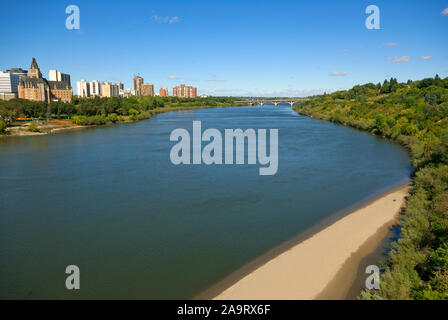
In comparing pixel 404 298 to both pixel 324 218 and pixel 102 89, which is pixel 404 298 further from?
pixel 102 89

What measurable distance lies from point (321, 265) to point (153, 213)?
4.79 m

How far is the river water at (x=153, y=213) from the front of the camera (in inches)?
241

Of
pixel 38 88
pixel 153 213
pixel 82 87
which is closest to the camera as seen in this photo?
pixel 153 213

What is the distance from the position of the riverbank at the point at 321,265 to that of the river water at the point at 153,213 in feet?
2.15

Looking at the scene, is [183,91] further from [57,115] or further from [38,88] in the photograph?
[57,115]

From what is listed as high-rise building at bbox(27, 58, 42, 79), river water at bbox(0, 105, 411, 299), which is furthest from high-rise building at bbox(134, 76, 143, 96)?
river water at bbox(0, 105, 411, 299)

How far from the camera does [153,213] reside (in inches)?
357

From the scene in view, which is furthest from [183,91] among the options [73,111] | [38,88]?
[73,111]

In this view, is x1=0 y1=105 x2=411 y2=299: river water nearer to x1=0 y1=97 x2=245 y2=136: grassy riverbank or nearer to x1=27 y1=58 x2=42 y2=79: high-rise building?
x1=0 y1=97 x2=245 y2=136: grassy riverbank

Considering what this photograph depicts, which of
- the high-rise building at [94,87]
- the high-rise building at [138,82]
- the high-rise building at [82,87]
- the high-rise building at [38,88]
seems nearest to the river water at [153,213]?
the high-rise building at [38,88]

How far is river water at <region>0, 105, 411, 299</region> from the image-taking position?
6121 millimetres

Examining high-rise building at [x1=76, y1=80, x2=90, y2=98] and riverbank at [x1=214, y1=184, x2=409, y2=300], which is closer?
riverbank at [x1=214, y1=184, x2=409, y2=300]

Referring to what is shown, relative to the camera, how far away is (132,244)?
7293 millimetres

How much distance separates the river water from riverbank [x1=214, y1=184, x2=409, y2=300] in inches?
25.8
